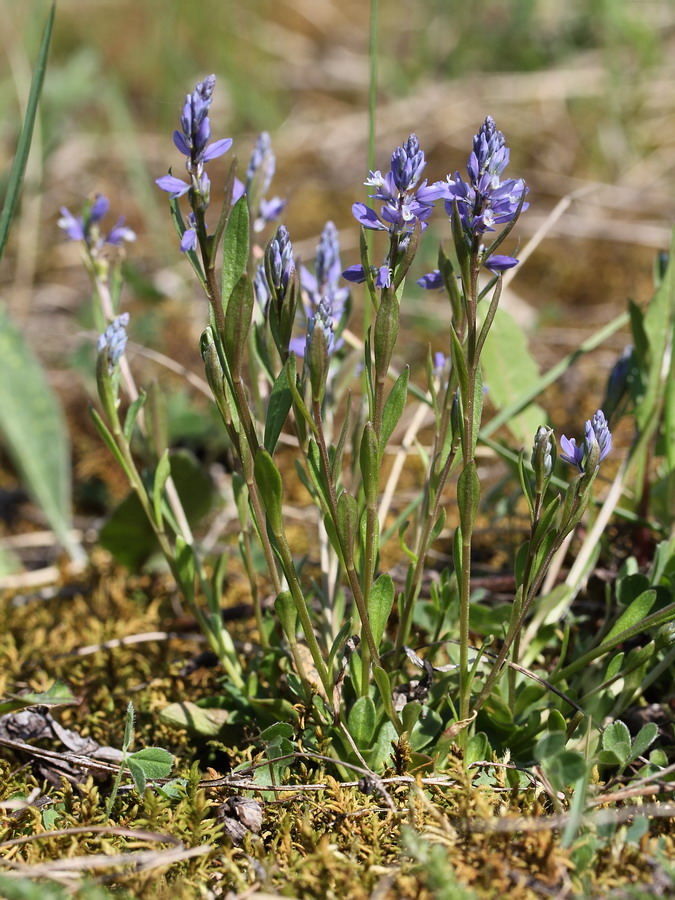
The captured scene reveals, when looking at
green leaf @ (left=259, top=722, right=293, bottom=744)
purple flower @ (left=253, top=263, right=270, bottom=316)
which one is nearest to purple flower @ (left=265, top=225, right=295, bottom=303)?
purple flower @ (left=253, top=263, right=270, bottom=316)

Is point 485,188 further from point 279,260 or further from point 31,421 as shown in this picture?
point 31,421

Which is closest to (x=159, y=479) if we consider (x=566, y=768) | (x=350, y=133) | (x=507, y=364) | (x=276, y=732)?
(x=276, y=732)

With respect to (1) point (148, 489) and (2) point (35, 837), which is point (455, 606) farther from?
(2) point (35, 837)

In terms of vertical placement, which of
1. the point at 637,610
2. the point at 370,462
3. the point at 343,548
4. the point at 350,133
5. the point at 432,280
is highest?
the point at 350,133

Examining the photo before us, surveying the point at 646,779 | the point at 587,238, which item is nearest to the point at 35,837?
the point at 646,779

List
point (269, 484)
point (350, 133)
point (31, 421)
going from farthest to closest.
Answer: point (350, 133), point (31, 421), point (269, 484)

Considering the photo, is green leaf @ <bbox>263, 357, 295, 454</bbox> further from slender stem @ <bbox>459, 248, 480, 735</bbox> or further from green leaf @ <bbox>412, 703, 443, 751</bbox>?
green leaf @ <bbox>412, 703, 443, 751</bbox>

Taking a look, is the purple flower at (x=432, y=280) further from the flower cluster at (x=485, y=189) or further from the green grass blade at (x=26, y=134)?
the green grass blade at (x=26, y=134)
